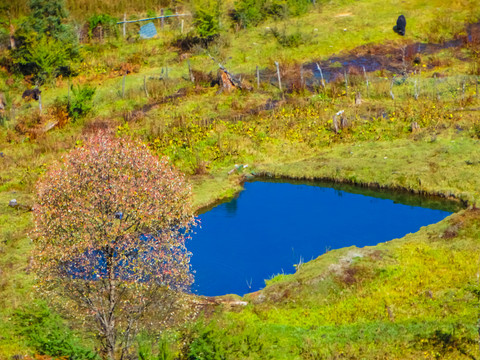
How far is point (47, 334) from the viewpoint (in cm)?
2384

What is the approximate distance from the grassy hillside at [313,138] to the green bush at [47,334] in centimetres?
45

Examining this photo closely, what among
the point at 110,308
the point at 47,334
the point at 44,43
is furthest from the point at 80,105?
the point at 110,308

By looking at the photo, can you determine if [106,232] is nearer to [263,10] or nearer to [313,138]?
[313,138]

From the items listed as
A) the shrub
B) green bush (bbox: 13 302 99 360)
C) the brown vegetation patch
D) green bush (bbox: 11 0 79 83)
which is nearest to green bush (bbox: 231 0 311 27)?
the shrub

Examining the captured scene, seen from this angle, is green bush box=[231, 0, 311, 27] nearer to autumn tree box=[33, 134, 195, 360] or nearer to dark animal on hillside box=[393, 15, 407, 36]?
dark animal on hillside box=[393, 15, 407, 36]

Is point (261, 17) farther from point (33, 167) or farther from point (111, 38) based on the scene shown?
point (33, 167)

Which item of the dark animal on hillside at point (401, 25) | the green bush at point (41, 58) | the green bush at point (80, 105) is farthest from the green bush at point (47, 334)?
the dark animal on hillside at point (401, 25)

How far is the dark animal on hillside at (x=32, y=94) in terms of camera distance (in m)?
60.5

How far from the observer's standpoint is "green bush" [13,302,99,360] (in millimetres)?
22484

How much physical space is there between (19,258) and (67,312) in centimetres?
851

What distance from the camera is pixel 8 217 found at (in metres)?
38.8

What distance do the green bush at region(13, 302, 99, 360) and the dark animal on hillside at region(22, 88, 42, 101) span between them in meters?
37.4

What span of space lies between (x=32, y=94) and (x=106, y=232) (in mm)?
42974

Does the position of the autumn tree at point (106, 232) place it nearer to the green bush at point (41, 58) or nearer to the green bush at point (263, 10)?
the green bush at point (41, 58)
